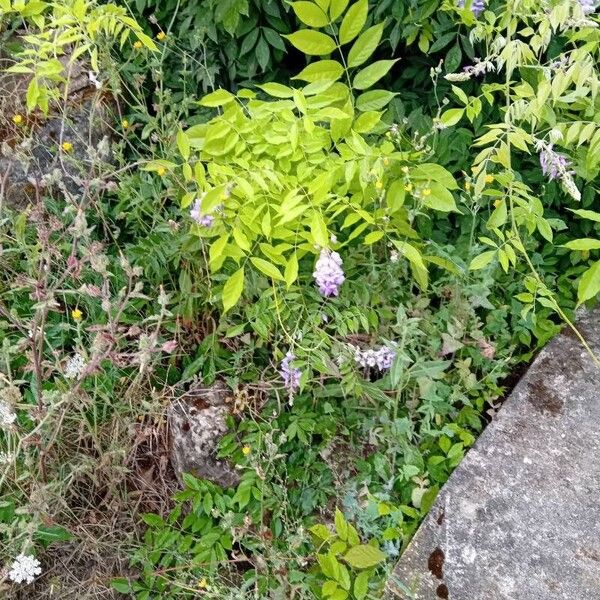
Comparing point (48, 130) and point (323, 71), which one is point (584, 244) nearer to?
point (323, 71)

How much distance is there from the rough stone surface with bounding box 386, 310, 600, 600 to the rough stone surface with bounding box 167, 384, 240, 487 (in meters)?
0.67

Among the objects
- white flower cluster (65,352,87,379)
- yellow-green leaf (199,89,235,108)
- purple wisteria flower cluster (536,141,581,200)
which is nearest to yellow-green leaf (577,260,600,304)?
purple wisteria flower cluster (536,141,581,200)

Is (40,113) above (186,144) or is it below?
below

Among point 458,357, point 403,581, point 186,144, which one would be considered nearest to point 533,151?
point 458,357

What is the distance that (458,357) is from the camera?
239cm

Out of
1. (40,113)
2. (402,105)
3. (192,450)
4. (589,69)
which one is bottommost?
(192,450)

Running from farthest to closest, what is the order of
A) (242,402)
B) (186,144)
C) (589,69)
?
(242,402) → (186,144) → (589,69)

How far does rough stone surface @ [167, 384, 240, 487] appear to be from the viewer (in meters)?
2.30

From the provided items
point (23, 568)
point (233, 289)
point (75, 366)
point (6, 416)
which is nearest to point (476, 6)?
point (233, 289)

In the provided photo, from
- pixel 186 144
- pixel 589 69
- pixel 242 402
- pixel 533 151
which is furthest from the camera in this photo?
pixel 533 151

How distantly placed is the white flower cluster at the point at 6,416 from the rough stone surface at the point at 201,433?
1.57 feet

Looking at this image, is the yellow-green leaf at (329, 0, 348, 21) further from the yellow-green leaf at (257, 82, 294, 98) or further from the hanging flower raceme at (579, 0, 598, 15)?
the hanging flower raceme at (579, 0, 598, 15)

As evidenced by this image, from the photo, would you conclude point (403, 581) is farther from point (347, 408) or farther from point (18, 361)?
point (18, 361)

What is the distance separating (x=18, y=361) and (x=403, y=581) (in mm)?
1530
